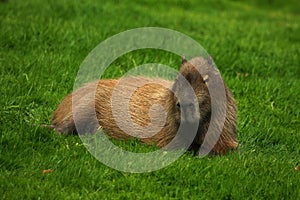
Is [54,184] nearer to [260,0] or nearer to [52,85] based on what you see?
[52,85]

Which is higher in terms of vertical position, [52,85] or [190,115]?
[190,115]

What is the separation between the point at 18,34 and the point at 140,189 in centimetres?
461

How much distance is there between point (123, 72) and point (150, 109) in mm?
1946

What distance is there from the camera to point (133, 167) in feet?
18.2

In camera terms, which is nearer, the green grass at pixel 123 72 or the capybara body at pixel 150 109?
the green grass at pixel 123 72

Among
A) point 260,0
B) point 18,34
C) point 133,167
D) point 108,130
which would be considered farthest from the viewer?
point 260,0

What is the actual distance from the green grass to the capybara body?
0.31 meters

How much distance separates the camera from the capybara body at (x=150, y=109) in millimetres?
5941

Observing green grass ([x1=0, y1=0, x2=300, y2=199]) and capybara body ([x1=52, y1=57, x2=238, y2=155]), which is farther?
capybara body ([x1=52, y1=57, x2=238, y2=155])

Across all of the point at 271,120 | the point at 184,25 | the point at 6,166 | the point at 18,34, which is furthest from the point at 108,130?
the point at 184,25

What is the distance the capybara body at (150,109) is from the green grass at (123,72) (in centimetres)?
31

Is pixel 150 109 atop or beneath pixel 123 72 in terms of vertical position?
atop

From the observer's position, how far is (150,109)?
21.1ft

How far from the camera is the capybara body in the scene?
19.5ft
